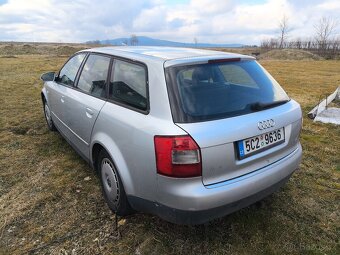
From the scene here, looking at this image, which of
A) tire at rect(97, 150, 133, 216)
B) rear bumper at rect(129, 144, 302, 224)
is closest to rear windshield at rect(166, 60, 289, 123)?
rear bumper at rect(129, 144, 302, 224)

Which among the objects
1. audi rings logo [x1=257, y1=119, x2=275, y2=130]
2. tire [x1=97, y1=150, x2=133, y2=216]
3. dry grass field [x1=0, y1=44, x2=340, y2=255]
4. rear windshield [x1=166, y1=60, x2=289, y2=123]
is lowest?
dry grass field [x1=0, y1=44, x2=340, y2=255]

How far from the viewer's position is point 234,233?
2.84 meters

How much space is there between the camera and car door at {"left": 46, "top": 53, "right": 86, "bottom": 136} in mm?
4066

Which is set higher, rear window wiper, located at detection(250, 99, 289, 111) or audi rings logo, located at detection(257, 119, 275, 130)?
rear window wiper, located at detection(250, 99, 289, 111)

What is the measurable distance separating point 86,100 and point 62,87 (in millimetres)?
1089

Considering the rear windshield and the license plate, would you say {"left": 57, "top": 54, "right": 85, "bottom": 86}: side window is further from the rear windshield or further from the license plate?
the license plate

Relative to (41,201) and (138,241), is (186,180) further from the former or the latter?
(41,201)

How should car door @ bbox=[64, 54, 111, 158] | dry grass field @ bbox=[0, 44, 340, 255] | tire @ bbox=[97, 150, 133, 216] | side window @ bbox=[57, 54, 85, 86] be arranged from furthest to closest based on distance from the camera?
side window @ bbox=[57, 54, 85, 86], car door @ bbox=[64, 54, 111, 158], tire @ bbox=[97, 150, 133, 216], dry grass field @ bbox=[0, 44, 340, 255]

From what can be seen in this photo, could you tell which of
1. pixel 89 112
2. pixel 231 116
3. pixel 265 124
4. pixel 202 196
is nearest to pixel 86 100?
pixel 89 112

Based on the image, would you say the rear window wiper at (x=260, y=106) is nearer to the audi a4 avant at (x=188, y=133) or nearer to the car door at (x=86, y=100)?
the audi a4 avant at (x=188, y=133)

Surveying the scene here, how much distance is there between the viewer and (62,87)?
4277mm

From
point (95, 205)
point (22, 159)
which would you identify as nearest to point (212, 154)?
point (95, 205)

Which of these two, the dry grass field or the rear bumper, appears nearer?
the rear bumper

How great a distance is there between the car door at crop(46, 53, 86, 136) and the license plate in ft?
8.24
